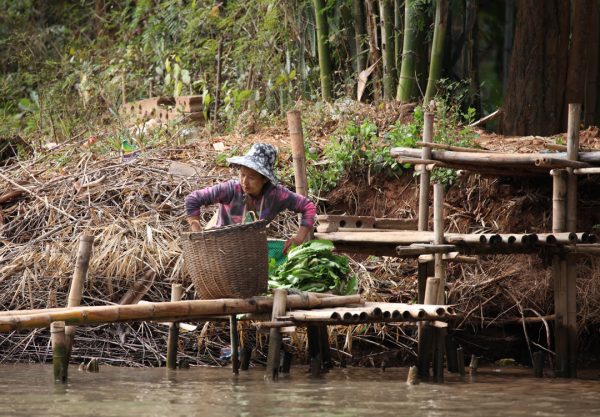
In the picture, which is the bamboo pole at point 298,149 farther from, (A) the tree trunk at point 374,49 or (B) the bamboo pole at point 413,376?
(A) the tree trunk at point 374,49

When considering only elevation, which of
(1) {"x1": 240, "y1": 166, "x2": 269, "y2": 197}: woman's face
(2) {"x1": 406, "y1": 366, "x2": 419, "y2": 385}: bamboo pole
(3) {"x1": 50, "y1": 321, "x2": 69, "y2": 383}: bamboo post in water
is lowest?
(2) {"x1": 406, "y1": 366, "x2": 419, "y2": 385}: bamboo pole


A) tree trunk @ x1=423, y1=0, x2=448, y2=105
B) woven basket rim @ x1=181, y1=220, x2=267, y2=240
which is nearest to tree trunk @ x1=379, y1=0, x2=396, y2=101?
tree trunk @ x1=423, y1=0, x2=448, y2=105

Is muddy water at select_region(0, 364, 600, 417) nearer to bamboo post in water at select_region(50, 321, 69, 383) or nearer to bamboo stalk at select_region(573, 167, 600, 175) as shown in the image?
bamboo post in water at select_region(50, 321, 69, 383)

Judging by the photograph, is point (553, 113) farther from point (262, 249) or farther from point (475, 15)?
point (262, 249)

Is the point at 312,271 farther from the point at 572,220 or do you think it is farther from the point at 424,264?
the point at 572,220

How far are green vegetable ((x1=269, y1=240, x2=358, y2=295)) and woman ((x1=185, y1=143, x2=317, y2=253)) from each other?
185 mm

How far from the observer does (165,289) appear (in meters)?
10.4

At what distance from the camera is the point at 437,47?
1238 centimetres

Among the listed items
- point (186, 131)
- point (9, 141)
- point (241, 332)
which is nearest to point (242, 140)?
point (186, 131)

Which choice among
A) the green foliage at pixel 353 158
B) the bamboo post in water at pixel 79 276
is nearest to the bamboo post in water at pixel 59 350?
the bamboo post in water at pixel 79 276

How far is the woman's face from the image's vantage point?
8.46m

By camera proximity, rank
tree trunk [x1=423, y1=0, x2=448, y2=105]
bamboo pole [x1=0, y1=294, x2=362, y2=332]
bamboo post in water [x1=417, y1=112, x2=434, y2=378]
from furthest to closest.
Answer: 1. tree trunk [x1=423, y1=0, x2=448, y2=105]
2. bamboo post in water [x1=417, y1=112, x2=434, y2=378]
3. bamboo pole [x1=0, y1=294, x2=362, y2=332]

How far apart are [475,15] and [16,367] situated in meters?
6.18

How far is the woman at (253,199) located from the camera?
8492 mm
